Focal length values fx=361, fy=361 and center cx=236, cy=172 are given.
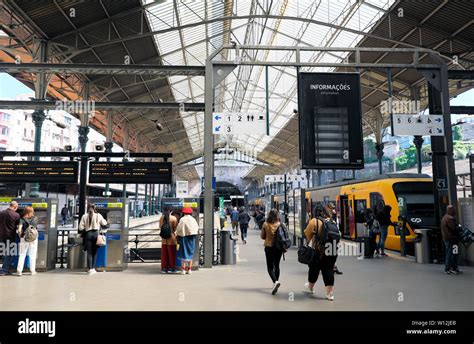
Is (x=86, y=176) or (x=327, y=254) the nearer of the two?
(x=327, y=254)

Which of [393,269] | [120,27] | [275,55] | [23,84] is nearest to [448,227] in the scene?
[393,269]

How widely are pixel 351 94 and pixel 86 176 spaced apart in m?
7.28

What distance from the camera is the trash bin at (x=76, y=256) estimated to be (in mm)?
8828

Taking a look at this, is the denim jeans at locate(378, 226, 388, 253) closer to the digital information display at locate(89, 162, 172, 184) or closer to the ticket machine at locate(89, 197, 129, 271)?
the digital information display at locate(89, 162, 172, 184)

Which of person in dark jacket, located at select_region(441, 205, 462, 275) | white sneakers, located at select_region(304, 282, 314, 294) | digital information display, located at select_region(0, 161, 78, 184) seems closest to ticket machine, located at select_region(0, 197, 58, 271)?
digital information display, located at select_region(0, 161, 78, 184)

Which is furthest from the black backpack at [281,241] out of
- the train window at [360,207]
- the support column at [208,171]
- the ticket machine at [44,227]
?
the train window at [360,207]

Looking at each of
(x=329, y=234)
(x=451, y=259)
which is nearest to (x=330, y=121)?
(x=329, y=234)

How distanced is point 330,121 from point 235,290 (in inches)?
187

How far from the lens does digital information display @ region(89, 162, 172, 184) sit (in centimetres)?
979

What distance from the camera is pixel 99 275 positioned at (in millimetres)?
7938

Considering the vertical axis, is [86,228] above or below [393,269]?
above

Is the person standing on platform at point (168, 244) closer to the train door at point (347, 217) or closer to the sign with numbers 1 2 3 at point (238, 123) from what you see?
the sign with numbers 1 2 3 at point (238, 123)

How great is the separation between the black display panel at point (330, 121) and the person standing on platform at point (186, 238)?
9.74ft
